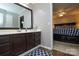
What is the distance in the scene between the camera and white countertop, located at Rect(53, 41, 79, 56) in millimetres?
1862

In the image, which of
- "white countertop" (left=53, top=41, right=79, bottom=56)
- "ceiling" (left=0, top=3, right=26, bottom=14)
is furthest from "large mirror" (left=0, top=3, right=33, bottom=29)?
"white countertop" (left=53, top=41, right=79, bottom=56)

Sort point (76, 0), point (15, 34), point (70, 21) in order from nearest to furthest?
1. point (76, 0)
2. point (70, 21)
3. point (15, 34)

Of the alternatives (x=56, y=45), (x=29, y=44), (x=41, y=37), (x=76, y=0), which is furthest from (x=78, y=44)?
(x=29, y=44)

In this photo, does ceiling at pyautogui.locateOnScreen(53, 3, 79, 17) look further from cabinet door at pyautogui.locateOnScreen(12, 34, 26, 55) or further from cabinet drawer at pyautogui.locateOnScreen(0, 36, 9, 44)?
cabinet drawer at pyautogui.locateOnScreen(0, 36, 9, 44)

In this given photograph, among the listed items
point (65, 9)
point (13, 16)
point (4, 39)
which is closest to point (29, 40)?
point (13, 16)

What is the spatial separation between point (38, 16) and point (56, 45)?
0.67 m

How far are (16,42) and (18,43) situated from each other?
0.26 ft

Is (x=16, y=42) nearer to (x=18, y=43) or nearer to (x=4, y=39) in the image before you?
(x=18, y=43)

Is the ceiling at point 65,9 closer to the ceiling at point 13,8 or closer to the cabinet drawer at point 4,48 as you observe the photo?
the ceiling at point 13,8

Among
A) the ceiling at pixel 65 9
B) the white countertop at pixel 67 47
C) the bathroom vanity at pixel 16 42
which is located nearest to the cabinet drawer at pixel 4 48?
the bathroom vanity at pixel 16 42

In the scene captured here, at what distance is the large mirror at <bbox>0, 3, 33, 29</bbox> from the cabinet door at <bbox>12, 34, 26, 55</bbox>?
272 millimetres

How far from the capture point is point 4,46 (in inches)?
69.0

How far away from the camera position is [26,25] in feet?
8.07

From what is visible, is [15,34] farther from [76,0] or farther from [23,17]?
[76,0]
